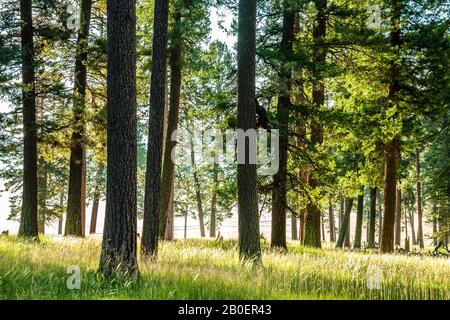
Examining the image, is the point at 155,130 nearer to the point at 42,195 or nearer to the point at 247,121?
the point at 247,121

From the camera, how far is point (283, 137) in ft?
45.3

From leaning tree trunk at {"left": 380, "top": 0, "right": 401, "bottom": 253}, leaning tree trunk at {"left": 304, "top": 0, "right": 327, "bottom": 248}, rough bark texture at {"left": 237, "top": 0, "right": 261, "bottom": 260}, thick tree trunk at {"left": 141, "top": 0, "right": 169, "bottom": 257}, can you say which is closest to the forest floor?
rough bark texture at {"left": 237, "top": 0, "right": 261, "bottom": 260}

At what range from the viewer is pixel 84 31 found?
16.0 metres

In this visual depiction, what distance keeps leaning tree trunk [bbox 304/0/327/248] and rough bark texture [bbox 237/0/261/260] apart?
474 cm

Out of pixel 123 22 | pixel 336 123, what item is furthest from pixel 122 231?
pixel 336 123

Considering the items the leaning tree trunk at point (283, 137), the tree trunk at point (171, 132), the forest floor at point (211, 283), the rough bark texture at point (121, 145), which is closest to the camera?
the forest floor at point (211, 283)

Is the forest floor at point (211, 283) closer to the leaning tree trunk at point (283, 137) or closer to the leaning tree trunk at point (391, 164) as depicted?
the leaning tree trunk at point (283, 137)

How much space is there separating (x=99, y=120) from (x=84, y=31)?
135 inches

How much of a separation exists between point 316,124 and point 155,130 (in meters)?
7.54

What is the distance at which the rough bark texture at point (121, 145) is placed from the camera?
6703 millimetres

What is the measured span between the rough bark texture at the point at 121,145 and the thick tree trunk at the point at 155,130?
108 inches

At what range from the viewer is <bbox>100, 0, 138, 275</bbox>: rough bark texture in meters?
6.70

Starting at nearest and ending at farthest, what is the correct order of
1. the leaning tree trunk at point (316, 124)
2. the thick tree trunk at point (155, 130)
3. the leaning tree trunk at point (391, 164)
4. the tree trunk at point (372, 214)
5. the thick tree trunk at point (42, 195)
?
the thick tree trunk at point (155, 130) < the leaning tree trunk at point (316, 124) < the leaning tree trunk at point (391, 164) < the tree trunk at point (372, 214) < the thick tree trunk at point (42, 195)

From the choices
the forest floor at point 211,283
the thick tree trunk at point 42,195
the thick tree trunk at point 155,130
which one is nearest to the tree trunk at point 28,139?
the forest floor at point 211,283
